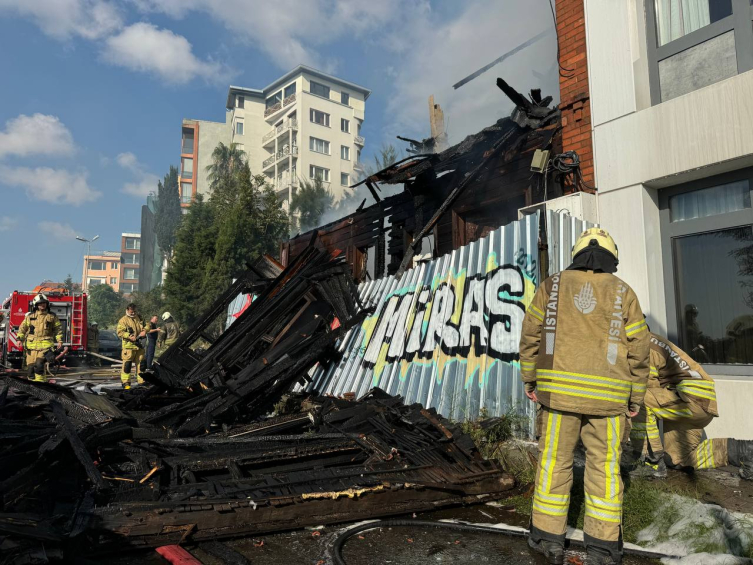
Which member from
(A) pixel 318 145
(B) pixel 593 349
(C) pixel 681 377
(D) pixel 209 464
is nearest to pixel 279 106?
(A) pixel 318 145

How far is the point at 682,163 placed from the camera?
579 cm

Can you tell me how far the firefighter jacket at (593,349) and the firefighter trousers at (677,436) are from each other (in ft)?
6.32

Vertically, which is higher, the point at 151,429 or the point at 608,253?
the point at 608,253

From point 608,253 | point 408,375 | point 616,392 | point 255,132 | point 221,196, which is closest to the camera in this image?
A: point 616,392

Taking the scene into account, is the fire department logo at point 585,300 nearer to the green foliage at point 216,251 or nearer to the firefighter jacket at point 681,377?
the firefighter jacket at point 681,377

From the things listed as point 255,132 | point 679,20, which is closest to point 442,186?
point 679,20

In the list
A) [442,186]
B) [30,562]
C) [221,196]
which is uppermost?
[221,196]

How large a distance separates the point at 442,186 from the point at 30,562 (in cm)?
884

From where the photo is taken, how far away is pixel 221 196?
40188 mm

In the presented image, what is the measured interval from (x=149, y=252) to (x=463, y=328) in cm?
7536

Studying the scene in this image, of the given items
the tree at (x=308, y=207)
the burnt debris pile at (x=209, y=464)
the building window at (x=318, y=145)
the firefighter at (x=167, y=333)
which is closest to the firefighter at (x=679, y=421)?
the burnt debris pile at (x=209, y=464)

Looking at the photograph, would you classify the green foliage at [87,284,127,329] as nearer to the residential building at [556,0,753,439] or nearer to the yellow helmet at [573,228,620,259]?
the residential building at [556,0,753,439]

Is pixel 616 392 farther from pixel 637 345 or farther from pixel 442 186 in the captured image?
pixel 442 186

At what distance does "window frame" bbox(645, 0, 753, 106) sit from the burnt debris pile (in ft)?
15.9
